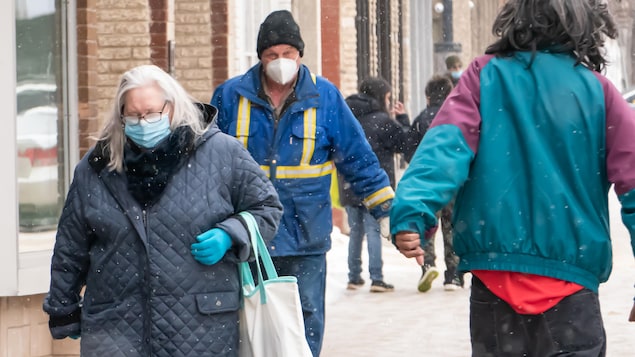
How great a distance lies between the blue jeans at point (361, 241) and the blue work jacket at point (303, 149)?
5.81m

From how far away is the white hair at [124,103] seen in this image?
17.1ft

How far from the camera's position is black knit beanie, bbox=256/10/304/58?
740cm

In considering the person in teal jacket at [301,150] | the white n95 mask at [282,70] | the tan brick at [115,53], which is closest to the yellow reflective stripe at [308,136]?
the person in teal jacket at [301,150]

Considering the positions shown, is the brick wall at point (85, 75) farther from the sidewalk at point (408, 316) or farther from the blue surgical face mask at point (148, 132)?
the blue surgical face mask at point (148, 132)

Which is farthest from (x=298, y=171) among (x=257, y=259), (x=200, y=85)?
(x=200, y=85)

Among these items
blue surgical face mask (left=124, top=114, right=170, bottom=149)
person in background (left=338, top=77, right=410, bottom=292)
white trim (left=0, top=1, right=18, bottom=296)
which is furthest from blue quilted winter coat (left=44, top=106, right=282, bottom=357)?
person in background (left=338, top=77, right=410, bottom=292)

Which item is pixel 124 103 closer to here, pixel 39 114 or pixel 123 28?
pixel 39 114

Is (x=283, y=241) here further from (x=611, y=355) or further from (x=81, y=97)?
(x=611, y=355)

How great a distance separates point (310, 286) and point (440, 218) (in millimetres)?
6493

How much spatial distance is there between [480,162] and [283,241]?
7.88 ft

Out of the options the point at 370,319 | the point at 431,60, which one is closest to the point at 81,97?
the point at 370,319

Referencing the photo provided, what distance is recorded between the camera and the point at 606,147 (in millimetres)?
4770

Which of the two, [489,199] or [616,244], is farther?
[616,244]

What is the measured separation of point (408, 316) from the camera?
38.0ft
